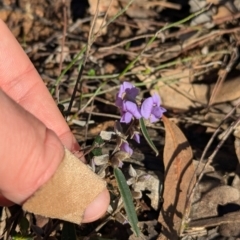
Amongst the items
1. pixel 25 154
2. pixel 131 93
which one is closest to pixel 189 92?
pixel 131 93

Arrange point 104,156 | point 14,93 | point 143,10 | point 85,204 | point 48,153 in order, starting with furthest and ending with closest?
point 143,10, point 14,93, point 104,156, point 85,204, point 48,153

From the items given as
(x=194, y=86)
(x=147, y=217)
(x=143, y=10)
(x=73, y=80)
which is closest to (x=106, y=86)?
(x=73, y=80)

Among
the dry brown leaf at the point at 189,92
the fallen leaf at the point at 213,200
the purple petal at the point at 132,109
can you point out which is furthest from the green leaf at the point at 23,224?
the dry brown leaf at the point at 189,92

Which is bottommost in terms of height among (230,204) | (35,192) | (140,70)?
(230,204)

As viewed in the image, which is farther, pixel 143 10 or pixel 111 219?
pixel 143 10

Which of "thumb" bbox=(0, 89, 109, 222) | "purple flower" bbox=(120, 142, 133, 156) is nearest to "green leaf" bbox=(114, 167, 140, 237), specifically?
"purple flower" bbox=(120, 142, 133, 156)

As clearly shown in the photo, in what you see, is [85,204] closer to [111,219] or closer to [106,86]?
[111,219]

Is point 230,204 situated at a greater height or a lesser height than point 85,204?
lesser

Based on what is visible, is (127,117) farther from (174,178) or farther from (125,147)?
(174,178)

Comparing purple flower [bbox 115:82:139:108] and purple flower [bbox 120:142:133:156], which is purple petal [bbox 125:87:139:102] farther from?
purple flower [bbox 120:142:133:156]
